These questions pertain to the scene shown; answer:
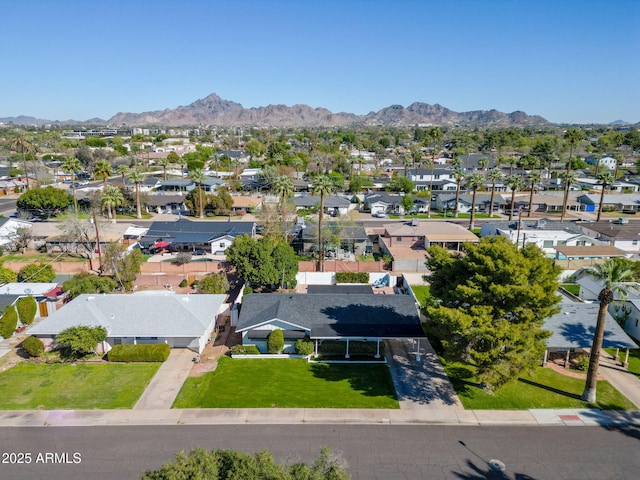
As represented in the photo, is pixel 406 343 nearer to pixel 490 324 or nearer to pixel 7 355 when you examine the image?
pixel 490 324

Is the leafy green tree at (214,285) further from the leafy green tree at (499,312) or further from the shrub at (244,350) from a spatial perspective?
the leafy green tree at (499,312)

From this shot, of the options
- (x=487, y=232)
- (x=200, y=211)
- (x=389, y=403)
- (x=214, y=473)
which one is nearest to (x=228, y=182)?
(x=200, y=211)

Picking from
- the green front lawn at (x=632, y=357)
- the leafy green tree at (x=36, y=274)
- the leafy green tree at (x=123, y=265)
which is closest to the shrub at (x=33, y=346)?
the leafy green tree at (x=123, y=265)

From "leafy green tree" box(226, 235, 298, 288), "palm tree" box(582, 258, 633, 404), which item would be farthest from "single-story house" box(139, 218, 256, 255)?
"palm tree" box(582, 258, 633, 404)

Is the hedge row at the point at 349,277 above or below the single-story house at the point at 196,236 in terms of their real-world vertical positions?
below

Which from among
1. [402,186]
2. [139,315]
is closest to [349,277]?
[139,315]

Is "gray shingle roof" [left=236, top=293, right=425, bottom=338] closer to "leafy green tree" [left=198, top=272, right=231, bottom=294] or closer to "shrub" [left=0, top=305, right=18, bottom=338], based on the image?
"leafy green tree" [left=198, top=272, right=231, bottom=294]

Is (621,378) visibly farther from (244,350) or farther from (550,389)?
(244,350)
